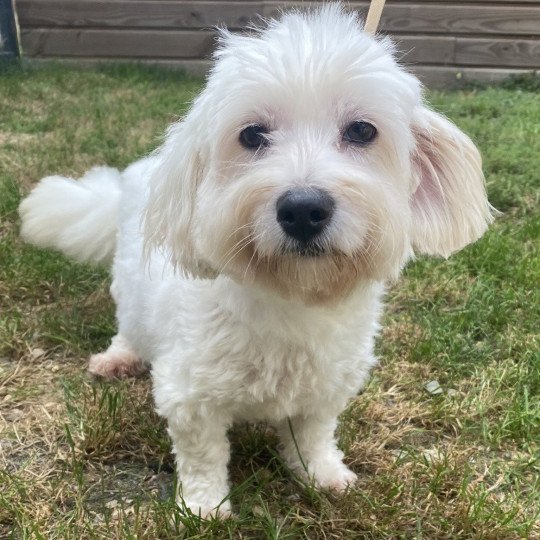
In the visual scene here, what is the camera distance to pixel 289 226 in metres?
1.68

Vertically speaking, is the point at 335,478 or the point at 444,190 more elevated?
the point at 444,190

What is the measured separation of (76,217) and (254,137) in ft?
5.67

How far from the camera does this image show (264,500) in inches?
89.2

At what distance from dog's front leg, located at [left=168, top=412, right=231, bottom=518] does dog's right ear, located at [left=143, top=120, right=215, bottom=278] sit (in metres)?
0.49

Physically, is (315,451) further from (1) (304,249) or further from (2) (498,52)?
(2) (498,52)

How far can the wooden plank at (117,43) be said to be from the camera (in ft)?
30.0

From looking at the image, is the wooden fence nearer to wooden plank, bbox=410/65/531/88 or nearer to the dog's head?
wooden plank, bbox=410/65/531/88

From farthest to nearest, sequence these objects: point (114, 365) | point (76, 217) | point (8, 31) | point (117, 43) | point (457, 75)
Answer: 1. point (117, 43)
2. point (8, 31)
3. point (457, 75)
4. point (76, 217)
5. point (114, 365)

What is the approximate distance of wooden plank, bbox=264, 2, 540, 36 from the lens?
862 cm

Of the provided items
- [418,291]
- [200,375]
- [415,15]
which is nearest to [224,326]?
[200,375]

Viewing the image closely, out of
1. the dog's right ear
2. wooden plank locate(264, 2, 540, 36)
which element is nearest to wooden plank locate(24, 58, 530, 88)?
wooden plank locate(264, 2, 540, 36)

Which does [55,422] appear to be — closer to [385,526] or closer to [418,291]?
[385,526]

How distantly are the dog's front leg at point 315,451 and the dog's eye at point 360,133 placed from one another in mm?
952

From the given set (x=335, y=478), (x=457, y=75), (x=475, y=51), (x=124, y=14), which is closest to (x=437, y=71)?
(x=457, y=75)
